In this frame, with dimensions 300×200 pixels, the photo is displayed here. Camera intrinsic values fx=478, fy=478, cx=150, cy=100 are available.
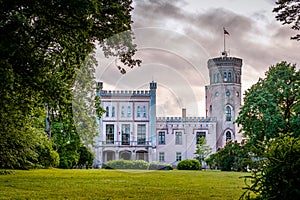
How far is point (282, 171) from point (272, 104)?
84.9ft

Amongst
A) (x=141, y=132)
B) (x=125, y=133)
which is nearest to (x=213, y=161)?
(x=141, y=132)

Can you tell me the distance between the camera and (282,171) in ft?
15.2

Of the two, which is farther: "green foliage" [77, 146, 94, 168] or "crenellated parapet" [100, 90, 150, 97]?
"crenellated parapet" [100, 90, 150, 97]

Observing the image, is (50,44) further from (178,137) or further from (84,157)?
(178,137)

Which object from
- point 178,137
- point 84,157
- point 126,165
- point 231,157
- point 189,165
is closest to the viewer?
point 231,157

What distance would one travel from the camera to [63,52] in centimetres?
1154

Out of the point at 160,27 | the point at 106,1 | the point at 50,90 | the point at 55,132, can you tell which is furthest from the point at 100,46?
the point at 55,132

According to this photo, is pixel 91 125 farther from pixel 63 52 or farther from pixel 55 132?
pixel 63 52

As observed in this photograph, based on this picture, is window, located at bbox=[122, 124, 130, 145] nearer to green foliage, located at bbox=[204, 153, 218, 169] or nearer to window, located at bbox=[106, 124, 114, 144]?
window, located at bbox=[106, 124, 114, 144]

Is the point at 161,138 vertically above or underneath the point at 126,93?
underneath

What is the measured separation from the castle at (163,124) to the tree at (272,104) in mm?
26108

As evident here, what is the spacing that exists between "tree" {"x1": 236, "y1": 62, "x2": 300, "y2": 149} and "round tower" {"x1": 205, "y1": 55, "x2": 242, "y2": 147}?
28.9 m

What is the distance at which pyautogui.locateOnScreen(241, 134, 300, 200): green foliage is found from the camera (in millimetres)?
4512

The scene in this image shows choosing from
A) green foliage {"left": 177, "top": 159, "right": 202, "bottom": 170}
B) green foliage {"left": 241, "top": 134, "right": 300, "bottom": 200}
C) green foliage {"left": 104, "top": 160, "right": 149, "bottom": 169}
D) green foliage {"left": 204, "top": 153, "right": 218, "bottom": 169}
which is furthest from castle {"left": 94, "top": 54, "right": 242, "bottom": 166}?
green foliage {"left": 241, "top": 134, "right": 300, "bottom": 200}
